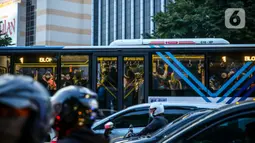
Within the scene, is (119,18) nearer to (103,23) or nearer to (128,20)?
(128,20)

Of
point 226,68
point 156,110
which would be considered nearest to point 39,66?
point 226,68

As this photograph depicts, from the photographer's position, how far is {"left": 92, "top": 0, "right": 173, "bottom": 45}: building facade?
87.1 meters

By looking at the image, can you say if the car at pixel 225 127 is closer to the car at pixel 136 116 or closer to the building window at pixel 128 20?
the car at pixel 136 116

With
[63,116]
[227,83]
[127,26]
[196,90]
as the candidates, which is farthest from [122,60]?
[127,26]

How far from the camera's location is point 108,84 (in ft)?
43.9

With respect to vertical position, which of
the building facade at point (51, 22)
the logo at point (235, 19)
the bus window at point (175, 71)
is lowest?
the bus window at point (175, 71)

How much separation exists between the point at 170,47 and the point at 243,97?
2680mm

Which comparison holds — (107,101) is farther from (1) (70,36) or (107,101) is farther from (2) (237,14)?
(1) (70,36)

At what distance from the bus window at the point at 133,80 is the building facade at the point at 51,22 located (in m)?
23.1

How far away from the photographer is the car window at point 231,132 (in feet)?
12.3

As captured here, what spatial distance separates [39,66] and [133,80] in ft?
9.84

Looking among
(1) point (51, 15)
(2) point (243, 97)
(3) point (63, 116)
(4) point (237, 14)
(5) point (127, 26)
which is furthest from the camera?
(5) point (127, 26)

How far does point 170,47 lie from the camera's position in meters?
13.3

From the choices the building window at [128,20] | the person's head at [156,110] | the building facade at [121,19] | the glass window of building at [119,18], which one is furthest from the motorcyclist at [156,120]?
the glass window of building at [119,18]
